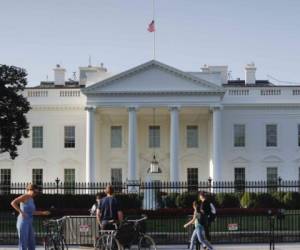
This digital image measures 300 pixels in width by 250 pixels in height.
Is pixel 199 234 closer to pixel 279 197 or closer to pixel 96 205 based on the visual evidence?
pixel 96 205

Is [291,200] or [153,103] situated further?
[153,103]

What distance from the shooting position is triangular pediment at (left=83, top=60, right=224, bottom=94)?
175 ft

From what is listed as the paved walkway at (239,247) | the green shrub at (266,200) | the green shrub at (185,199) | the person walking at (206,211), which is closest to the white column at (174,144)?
the green shrub at (185,199)

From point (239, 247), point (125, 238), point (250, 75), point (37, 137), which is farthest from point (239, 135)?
point (125, 238)

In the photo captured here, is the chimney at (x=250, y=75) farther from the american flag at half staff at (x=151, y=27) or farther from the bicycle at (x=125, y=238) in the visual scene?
the bicycle at (x=125, y=238)

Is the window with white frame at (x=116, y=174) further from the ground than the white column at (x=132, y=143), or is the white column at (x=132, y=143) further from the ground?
the white column at (x=132, y=143)

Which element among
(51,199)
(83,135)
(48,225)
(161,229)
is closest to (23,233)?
(48,225)

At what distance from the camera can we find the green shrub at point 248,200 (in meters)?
43.9

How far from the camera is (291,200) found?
44.4 m

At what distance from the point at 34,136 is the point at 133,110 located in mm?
9152

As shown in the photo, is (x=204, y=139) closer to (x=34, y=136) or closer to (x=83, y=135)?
(x=83, y=135)

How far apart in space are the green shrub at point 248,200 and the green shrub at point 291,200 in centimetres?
200

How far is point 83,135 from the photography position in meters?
57.2

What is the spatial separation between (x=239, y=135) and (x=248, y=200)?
44.2ft
